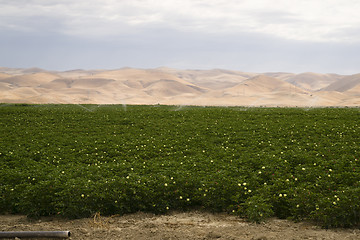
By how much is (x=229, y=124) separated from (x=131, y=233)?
499 inches

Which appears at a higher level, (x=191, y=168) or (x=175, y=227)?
(x=191, y=168)

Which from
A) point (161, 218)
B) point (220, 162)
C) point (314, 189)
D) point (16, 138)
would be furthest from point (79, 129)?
point (314, 189)

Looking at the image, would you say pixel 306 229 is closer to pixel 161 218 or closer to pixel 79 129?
pixel 161 218

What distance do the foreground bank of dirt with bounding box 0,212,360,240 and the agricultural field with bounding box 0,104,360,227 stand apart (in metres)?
0.35

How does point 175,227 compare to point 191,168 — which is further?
point 191,168

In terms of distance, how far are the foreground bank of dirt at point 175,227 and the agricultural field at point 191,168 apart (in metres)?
0.35

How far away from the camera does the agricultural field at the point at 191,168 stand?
1078 cm

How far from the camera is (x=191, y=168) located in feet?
44.3

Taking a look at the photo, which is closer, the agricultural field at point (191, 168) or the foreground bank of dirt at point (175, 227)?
the foreground bank of dirt at point (175, 227)

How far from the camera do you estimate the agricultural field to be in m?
10.8

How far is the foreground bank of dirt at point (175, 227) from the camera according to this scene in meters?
8.99

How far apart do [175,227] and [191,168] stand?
13.1 ft

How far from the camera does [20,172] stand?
13586 mm

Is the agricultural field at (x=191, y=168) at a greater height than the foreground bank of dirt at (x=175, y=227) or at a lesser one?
greater
